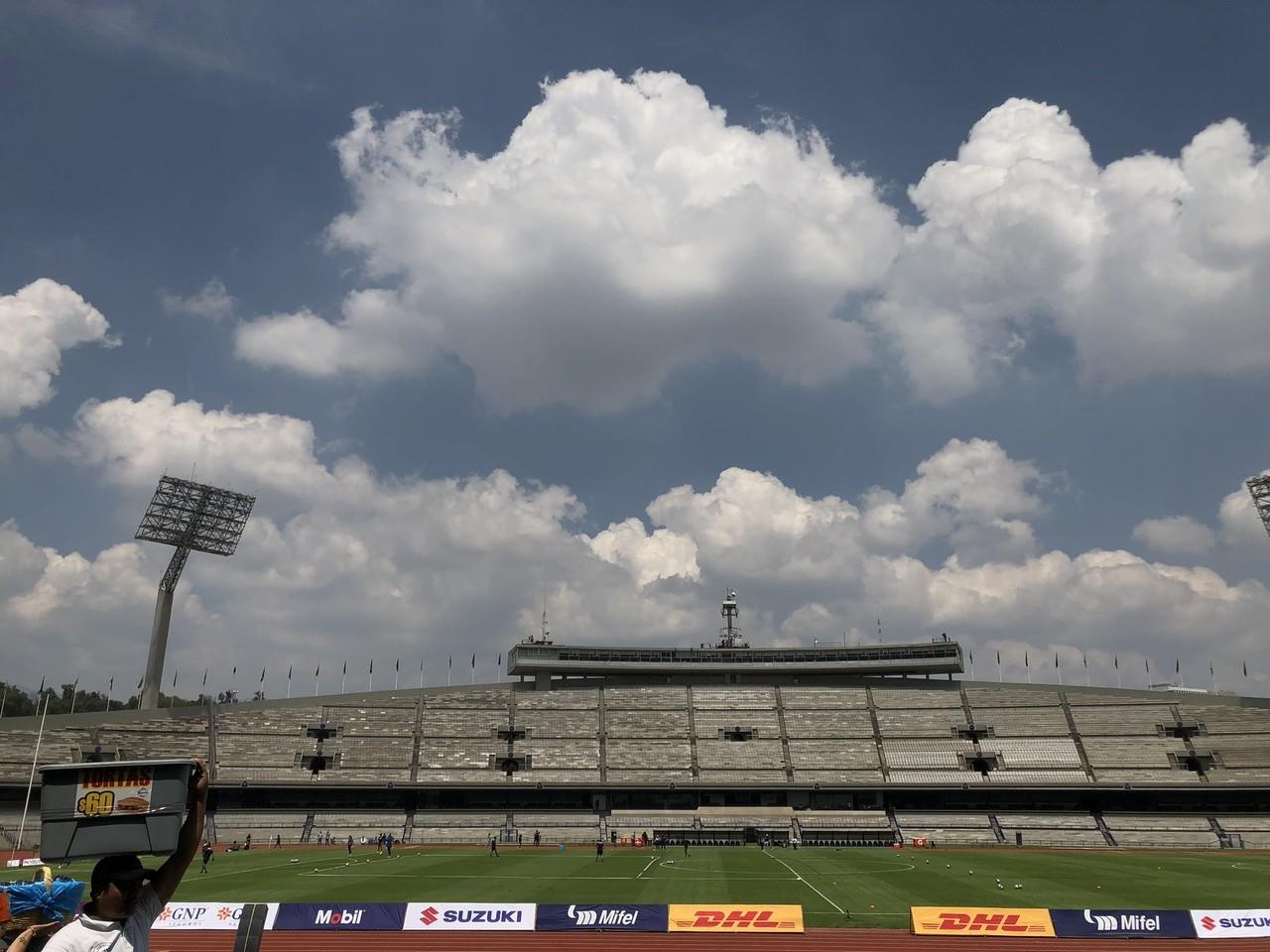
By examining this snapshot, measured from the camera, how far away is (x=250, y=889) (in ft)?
131

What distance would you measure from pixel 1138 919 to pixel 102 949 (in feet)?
102

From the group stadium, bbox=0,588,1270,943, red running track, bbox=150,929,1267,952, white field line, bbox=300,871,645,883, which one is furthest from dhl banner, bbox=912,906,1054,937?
stadium, bbox=0,588,1270,943

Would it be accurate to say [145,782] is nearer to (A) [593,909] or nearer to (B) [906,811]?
(A) [593,909]

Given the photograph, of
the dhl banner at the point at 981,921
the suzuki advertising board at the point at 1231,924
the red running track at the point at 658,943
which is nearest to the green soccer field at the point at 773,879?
the dhl banner at the point at 981,921

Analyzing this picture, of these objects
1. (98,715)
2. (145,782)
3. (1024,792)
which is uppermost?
(98,715)

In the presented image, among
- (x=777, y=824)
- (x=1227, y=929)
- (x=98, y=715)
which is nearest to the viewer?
(x=1227, y=929)

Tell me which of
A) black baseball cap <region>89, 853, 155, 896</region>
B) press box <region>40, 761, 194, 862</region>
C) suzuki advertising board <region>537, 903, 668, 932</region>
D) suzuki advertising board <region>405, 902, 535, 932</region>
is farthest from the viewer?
suzuki advertising board <region>405, 902, 535, 932</region>

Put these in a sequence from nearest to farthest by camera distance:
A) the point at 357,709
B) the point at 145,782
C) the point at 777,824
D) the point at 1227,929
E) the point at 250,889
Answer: the point at 145,782 < the point at 1227,929 < the point at 250,889 < the point at 777,824 < the point at 357,709

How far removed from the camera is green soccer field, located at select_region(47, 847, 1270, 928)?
122ft

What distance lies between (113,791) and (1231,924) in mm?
32510

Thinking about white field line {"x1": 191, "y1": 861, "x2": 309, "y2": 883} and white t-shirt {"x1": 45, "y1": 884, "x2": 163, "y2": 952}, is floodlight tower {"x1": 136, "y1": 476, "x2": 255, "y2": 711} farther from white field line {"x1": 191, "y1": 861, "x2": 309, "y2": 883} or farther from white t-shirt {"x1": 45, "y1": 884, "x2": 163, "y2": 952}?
white t-shirt {"x1": 45, "y1": 884, "x2": 163, "y2": 952}

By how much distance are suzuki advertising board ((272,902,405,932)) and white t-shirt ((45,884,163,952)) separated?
2585 centimetres

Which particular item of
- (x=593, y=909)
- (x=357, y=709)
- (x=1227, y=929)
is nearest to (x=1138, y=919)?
(x=1227, y=929)

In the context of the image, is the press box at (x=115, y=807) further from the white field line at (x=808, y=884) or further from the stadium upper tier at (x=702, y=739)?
the stadium upper tier at (x=702, y=739)
